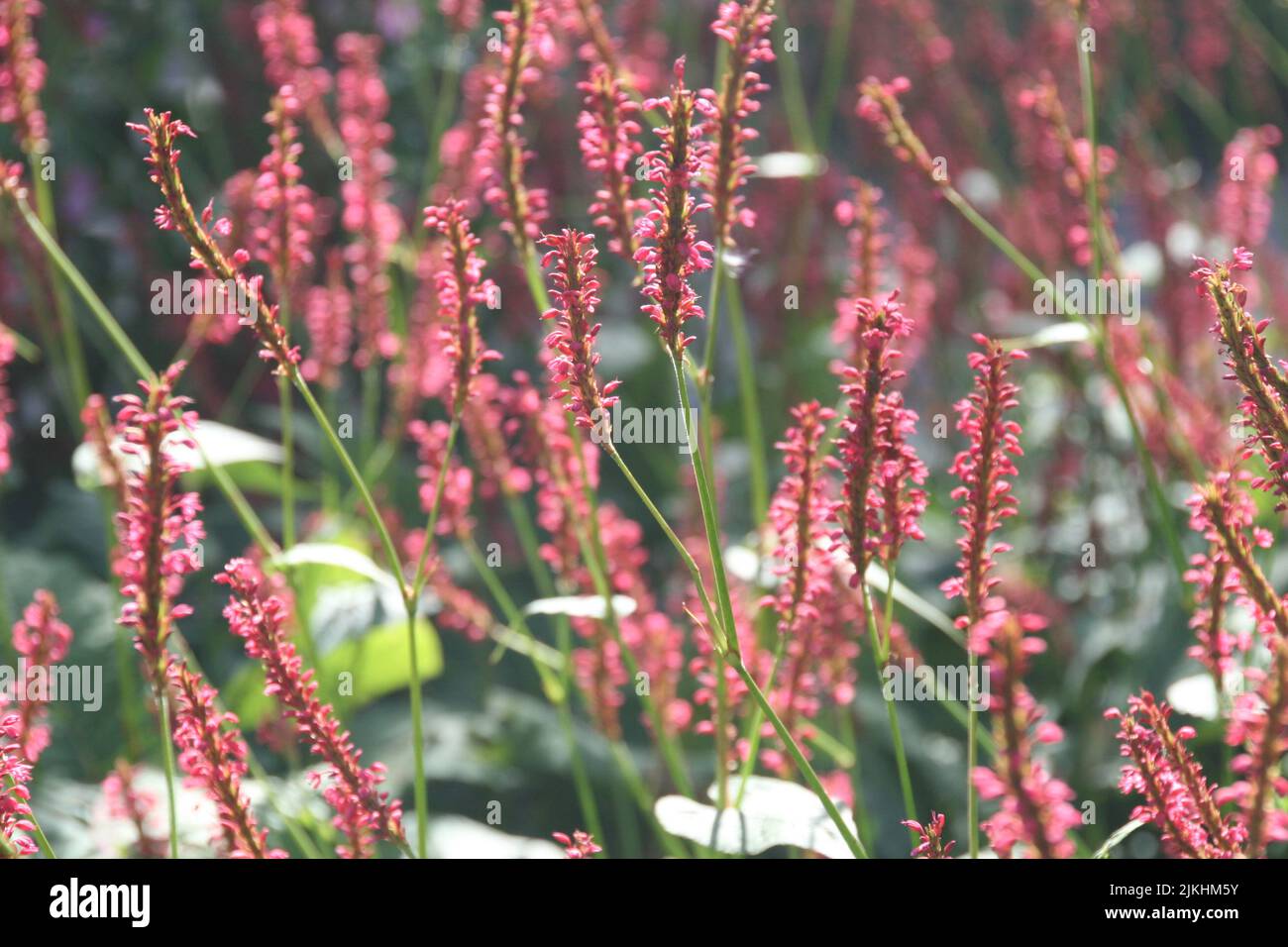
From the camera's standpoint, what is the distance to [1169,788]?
1.18 meters

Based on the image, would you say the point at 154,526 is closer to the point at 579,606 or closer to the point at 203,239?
the point at 203,239

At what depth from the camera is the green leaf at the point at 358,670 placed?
249 centimetres

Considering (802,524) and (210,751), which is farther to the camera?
(802,524)

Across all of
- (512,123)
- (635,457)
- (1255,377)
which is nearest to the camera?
(1255,377)

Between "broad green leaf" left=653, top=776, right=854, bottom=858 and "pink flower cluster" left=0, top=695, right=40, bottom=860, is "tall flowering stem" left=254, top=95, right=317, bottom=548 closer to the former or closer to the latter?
"pink flower cluster" left=0, top=695, right=40, bottom=860

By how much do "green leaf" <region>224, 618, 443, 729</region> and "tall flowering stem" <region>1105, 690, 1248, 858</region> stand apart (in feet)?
4.87

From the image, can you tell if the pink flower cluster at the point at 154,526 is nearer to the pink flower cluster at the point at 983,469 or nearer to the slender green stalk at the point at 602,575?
the slender green stalk at the point at 602,575

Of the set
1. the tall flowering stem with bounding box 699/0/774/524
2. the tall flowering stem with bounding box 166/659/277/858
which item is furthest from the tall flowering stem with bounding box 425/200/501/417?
the tall flowering stem with bounding box 166/659/277/858

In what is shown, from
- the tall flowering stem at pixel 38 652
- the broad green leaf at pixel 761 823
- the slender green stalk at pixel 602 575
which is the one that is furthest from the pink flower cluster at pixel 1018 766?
the tall flowering stem at pixel 38 652

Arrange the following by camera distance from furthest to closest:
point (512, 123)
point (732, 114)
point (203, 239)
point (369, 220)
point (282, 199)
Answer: point (369, 220), point (282, 199), point (512, 123), point (732, 114), point (203, 239)

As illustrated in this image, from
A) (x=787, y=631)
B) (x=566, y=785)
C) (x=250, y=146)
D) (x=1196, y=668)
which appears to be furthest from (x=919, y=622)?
(x=250, y=146)

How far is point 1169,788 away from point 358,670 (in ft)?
5.59

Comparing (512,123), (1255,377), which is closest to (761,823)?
(1255,377)

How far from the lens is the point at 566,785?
9.00 ft
